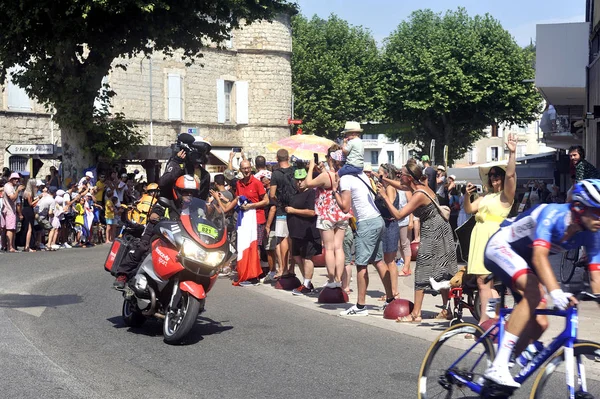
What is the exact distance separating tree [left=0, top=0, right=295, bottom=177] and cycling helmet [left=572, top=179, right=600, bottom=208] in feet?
67.9

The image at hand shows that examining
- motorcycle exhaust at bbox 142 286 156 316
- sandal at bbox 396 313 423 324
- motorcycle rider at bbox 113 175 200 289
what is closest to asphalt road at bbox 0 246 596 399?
motorcycle exhaust at bbox 142 286 156 316

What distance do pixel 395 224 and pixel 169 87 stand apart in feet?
111

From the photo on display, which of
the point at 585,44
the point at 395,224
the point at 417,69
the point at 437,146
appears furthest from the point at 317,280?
the point at 437,146

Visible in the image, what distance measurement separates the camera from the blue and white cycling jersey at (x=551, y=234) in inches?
221

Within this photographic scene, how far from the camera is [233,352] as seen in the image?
8.79 m

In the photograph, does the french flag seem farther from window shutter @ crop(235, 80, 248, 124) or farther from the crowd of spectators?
window shutter @ crop(235, 80, 248, 124)

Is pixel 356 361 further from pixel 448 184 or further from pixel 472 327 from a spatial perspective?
pixel 448 184

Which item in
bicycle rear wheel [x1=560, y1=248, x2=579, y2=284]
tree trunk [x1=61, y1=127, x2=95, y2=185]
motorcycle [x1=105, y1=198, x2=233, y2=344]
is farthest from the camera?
tree trunk [x1=61, y1=127, x2=95, y2=185]

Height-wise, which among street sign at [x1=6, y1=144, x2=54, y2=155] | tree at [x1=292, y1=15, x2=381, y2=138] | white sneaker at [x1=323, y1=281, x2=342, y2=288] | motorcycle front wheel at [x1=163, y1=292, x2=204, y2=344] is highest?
tree at [x1=292, y1=15, x2=381, y2=138]

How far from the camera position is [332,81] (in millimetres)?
67375

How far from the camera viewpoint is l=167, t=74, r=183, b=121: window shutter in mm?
45719

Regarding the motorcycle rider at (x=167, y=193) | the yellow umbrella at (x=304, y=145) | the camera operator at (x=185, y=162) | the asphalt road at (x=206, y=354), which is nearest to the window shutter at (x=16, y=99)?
the yellow umbrella at (x=304, y=145)

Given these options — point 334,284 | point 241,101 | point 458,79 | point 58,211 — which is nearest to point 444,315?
point 334,284

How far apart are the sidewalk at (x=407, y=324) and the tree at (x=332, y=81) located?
161ft
